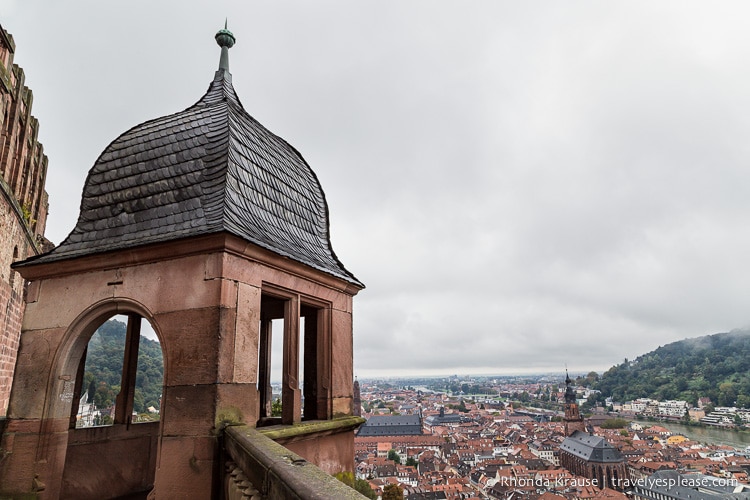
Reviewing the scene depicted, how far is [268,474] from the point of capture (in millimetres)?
2463

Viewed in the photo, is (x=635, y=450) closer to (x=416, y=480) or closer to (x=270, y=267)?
(x=416, y=480)

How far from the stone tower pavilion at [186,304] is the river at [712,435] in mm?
→ 138767

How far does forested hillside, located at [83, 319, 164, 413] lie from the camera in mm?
39875

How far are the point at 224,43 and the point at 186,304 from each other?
156 inches

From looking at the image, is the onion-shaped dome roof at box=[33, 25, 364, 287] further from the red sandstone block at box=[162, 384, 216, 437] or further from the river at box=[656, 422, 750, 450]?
the river at box=[656, 422, 750, 450]

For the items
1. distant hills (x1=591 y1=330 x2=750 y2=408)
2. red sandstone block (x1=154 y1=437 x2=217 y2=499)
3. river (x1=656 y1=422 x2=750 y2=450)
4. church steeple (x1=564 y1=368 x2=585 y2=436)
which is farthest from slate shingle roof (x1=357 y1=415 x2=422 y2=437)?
red sandstone block (x1=154 y1=437 x2=217 y2=499)

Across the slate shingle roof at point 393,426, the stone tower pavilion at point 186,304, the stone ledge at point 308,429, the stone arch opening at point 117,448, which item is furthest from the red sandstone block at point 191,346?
the slate shingle roof at point 393,426

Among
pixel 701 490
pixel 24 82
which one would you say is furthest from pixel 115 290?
pixel 701 490

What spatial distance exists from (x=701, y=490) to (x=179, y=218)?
90014 millimetres

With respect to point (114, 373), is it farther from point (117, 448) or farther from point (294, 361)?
point (294, 361)

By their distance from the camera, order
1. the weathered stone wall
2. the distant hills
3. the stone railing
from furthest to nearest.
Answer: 1. the distant hills
2. the weathered stone wall
3. the stone railing

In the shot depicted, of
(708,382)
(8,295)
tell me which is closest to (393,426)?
(708,382)

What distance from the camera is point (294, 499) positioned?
2.05m

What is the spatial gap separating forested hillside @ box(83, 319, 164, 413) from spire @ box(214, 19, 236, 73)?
110ft
